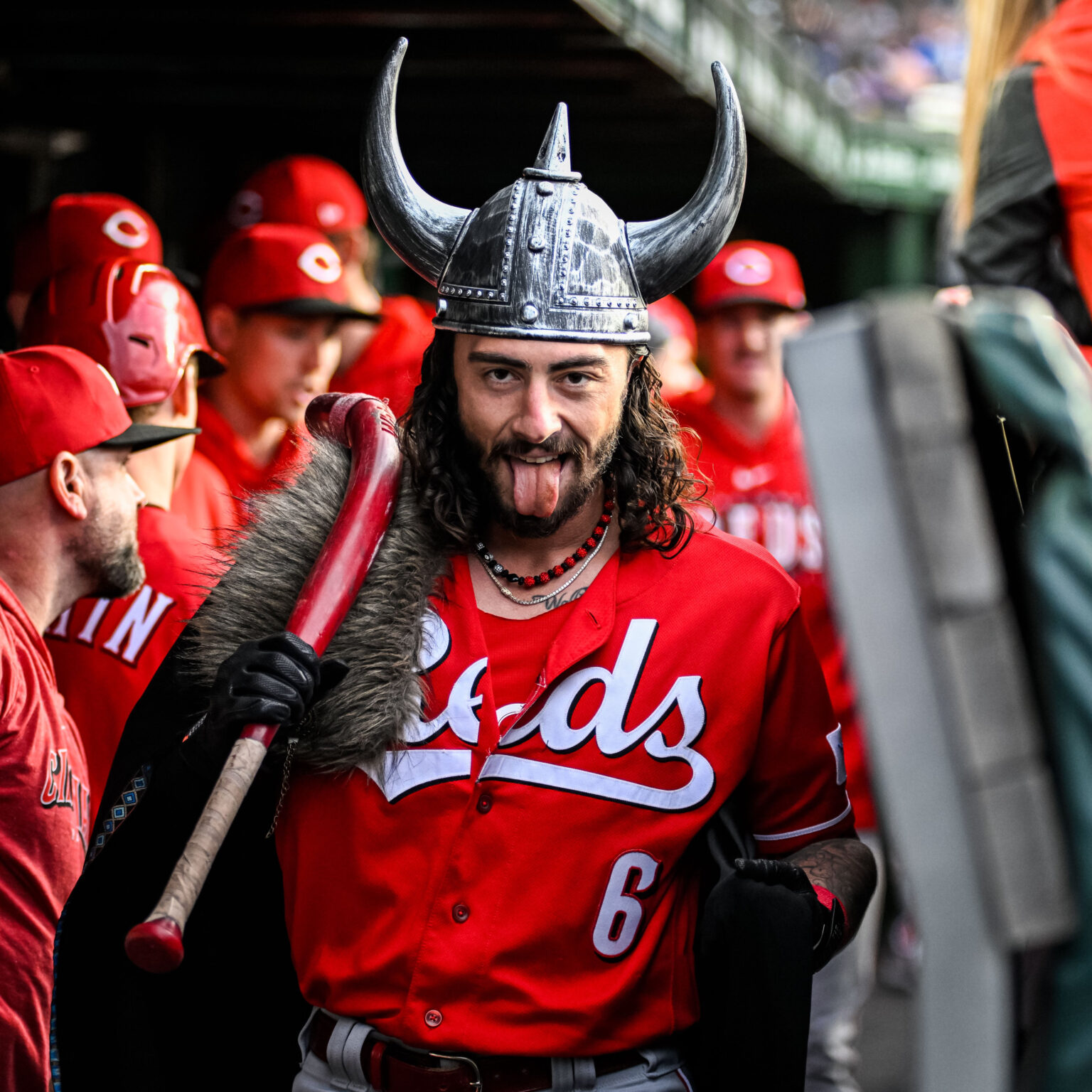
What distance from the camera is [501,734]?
247cm

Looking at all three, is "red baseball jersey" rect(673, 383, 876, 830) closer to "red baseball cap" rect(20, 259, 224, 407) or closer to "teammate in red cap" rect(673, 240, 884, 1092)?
"teammate in red cap" rect(673, 240, 884, 1092)

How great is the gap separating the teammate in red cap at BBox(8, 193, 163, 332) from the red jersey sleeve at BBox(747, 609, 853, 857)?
10.4 feet

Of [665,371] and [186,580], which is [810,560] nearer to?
[186,580]

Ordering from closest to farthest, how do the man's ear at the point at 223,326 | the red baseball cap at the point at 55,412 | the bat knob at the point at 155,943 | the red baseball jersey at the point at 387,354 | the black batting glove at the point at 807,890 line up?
the bat knob at the point at 155,943
the black batting glove at the point at 807,890
the red baseball cap at the point at 55,412
the man's ear at the point at 223,326
the red baseball jersey at the point at 387,354

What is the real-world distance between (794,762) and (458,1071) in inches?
29.9

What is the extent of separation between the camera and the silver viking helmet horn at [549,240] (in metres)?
2.54

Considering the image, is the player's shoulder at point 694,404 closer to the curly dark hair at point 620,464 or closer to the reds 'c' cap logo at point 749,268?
the reds 'c' cap logo at point 749,268

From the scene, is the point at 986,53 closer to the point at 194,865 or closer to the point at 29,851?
the point at 194,865

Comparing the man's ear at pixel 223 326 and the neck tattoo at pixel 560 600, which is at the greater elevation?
the man's ear at pixel 223 326

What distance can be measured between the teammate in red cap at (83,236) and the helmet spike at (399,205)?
2.37m

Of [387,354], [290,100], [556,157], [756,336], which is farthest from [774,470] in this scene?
[556,157]

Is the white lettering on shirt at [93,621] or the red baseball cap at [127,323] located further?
the red baseball cap at [127,323]

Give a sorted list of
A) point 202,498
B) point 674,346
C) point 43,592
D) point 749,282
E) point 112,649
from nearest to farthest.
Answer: point 43,592 < point 112,649 < point 202,498 < point 749,282 < point 674,346

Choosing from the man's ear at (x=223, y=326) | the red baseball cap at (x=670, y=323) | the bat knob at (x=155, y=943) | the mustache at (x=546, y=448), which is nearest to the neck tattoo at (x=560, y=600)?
the mustache at (x=546, y=448)
